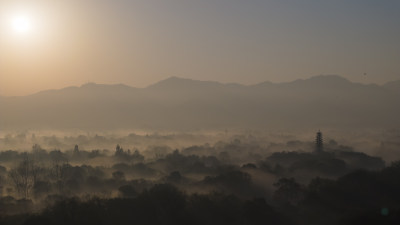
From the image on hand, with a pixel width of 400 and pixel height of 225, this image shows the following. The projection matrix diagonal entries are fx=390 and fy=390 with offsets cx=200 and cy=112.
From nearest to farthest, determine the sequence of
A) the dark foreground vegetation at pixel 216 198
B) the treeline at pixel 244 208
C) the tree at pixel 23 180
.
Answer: the treeline at pixel 244 208
the dark foreground vegetation at pixel 216 198
the tree at pixel 23 180

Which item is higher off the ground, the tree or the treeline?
the treeline

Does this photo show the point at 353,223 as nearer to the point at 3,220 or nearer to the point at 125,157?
the point at 3,220

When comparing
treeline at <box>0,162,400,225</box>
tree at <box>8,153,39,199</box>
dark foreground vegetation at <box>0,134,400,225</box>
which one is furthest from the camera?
tree at <box>8,153,39,199</box>

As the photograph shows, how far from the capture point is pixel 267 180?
111 m

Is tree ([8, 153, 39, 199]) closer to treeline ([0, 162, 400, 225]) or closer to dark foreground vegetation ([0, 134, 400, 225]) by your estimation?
dark foreground vegetation ([0, 134, 400, 225])

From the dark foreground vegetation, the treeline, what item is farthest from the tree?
the treeline

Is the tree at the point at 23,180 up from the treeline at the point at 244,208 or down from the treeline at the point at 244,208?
down

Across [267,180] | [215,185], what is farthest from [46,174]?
[267,180]

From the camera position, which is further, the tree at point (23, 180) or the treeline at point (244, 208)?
the tree at point (23, 180)

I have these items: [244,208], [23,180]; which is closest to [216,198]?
[244,208]

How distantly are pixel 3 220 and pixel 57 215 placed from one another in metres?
8.06

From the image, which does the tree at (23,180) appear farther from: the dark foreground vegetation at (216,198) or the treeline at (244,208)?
the treeline at (244,208)

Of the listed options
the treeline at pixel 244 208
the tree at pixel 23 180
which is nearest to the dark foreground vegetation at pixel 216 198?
the treeline at pixel 244 208

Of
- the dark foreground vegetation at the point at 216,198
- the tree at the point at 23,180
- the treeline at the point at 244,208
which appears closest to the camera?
the treeline at the point at 244,208
